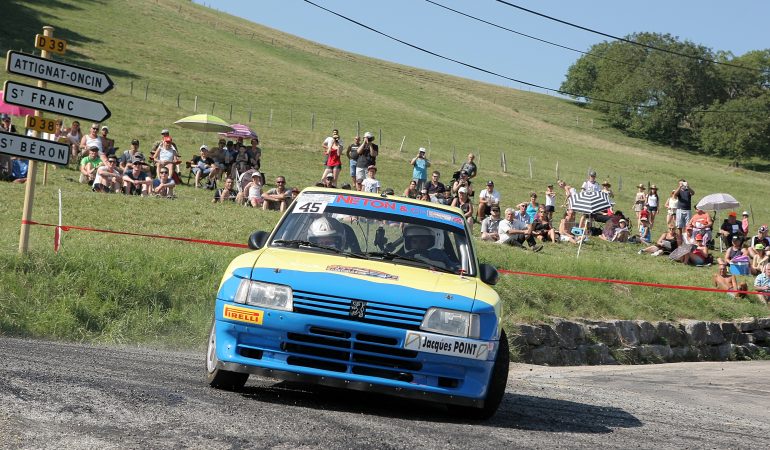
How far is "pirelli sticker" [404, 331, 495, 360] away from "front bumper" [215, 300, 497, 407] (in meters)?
0.03

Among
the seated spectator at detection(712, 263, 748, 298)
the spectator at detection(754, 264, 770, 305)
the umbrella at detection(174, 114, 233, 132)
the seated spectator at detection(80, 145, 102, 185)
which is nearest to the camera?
the seated spectator at detection(712, 263, 748, 298)

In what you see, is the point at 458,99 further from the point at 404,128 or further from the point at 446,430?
the point at 446,430

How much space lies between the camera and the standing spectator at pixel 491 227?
2294 centimetres

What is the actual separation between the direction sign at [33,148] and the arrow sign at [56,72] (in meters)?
0.74

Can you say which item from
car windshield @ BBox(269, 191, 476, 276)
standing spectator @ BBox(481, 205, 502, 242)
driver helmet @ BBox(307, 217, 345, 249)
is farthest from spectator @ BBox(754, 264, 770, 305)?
driver helmet @ BBox(307, 217, 345, 249)

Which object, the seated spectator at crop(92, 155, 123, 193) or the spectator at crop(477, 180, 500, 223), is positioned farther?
the spectator at crop(477, 180, 500, 223)

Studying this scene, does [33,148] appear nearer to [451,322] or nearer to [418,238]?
[418,238]

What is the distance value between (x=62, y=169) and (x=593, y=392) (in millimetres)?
18616

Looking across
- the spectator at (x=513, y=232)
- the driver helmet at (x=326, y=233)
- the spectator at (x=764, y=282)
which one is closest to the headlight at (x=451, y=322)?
the driver helmet at (x=326, y=233)

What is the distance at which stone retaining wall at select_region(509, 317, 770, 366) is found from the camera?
615 inches

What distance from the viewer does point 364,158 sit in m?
26.6

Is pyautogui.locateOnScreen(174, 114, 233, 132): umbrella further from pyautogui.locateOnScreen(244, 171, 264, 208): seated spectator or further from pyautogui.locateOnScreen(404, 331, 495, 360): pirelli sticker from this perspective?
pyautogui.locateOnScreen(404, 331, 495, 360): pirelli sticker

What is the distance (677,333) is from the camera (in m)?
18.3

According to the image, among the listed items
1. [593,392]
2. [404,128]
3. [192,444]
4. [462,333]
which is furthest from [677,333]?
[404,128]
